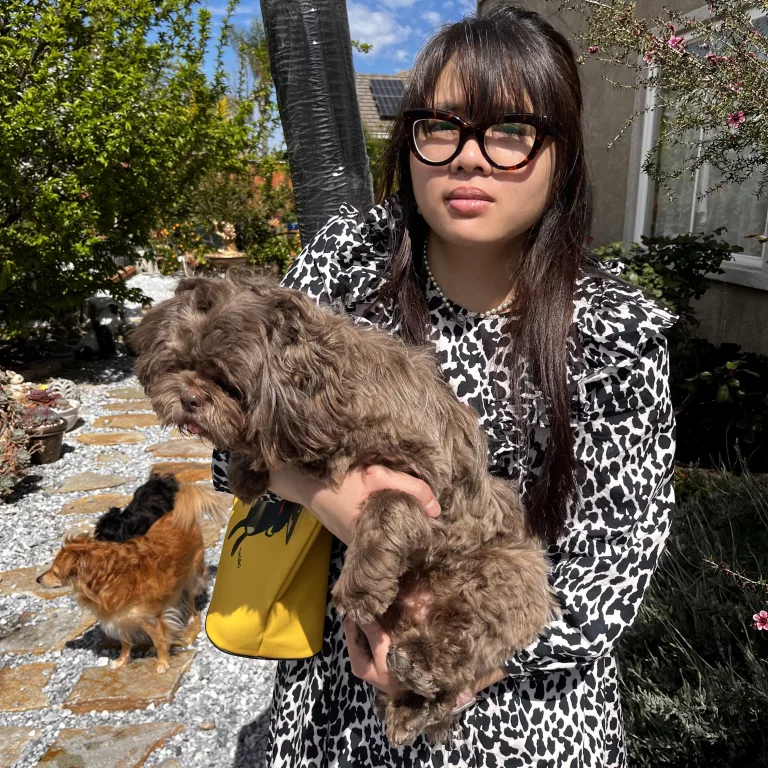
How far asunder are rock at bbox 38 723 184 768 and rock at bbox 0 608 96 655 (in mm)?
937

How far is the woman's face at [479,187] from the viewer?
1803 millimetres

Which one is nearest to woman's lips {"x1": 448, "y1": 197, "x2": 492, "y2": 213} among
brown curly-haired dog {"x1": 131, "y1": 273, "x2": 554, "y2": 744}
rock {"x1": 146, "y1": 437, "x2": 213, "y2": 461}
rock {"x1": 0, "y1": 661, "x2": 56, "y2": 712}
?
brown curly-haired dog {"x1": 131, "y1": 273, "x2": 554, "y2": 744}

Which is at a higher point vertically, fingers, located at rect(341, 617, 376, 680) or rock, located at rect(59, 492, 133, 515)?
fingers, located at rect(341, 617, 376, 680)

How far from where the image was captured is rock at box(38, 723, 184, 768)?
3471mm

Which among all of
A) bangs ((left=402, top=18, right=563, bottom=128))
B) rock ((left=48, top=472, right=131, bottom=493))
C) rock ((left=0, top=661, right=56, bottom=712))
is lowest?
rock ((left=48, top=472, right=131, bottom=493))

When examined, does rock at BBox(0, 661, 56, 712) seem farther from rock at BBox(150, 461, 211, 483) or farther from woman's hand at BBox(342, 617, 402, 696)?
woman's hand at BBox(342, 617, 402, 696)

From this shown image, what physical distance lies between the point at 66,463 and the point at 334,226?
6483mm

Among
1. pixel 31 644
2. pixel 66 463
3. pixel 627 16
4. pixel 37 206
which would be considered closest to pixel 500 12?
pixel 627 16

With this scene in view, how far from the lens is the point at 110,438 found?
8.16 metres

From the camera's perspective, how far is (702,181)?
7.11 m

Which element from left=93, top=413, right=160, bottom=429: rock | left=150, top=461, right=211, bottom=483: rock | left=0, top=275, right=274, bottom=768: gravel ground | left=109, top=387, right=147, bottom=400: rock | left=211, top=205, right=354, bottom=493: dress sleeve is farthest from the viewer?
left=109, top=387, right=147, bottom=400: rock

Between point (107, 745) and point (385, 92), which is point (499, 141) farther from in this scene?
point (385, 92)

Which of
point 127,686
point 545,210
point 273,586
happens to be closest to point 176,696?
point 127,686

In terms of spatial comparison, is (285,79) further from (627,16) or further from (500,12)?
(627,16)
